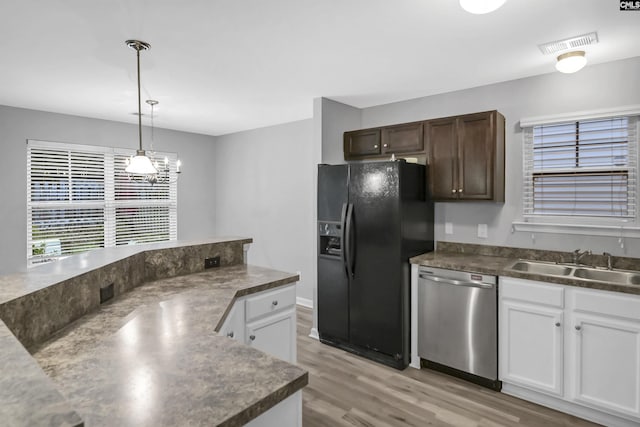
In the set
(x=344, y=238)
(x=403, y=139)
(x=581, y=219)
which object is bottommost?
(x=344, y=238)

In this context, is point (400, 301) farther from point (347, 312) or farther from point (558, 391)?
point (558, 391)

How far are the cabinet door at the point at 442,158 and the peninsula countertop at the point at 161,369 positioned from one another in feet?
7.47

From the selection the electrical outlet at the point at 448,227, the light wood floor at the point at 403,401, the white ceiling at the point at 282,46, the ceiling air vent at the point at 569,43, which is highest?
the white ceiling at the point at 282,46

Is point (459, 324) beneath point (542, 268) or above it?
beneath

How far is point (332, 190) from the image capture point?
3584mm

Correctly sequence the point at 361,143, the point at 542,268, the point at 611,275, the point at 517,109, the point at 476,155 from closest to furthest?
the point at 611,275, the point at 542,268, the point at 476,155, the point at 517,109, the point at 361,143

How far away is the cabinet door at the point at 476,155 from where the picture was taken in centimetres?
309

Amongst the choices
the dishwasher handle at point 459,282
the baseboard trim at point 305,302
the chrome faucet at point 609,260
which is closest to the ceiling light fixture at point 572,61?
the chrome faucet at point 609,260

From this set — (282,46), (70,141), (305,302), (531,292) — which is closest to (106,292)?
(282,46)

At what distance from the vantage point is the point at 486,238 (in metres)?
3.43

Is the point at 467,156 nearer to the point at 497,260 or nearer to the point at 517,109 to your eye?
the point at 517,109

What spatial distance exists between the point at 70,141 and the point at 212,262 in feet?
10.5

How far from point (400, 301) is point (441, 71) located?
1951mm

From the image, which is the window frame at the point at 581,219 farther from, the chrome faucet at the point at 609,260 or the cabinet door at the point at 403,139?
the cabinet door at the point at 403,139
